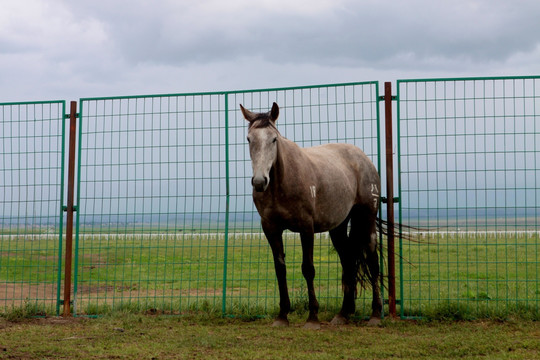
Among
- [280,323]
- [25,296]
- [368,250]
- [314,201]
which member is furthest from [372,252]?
[25,296]

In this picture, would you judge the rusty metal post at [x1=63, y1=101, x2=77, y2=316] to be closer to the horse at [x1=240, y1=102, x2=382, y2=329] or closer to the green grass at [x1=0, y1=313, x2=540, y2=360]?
the green grass at [x1=0, y1=313, x2=540, y2=360]

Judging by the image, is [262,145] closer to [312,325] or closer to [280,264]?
[280,264]

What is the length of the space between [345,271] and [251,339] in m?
1.96

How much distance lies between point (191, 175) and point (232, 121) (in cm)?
92

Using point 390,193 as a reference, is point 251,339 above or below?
below

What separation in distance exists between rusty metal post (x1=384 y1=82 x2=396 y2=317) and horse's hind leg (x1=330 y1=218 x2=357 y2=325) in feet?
1.56

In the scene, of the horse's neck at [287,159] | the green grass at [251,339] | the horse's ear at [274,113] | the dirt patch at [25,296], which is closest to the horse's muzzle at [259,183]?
the horse's neck at [287,159]

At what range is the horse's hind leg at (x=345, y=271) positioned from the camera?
24.0ft

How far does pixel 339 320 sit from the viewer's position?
721cm

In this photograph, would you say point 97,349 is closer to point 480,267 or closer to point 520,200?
point 520,200

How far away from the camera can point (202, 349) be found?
5750mm

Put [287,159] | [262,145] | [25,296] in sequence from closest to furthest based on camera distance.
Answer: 1. [262,145]
2. [287,159]
3. [25,296]

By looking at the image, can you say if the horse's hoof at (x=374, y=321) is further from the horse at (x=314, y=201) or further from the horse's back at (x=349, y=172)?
the horse's back at (x=349, y=172)

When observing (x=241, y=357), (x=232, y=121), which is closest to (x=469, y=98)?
(x=232, y=121)
